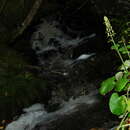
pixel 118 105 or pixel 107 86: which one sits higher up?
pixel 107 86

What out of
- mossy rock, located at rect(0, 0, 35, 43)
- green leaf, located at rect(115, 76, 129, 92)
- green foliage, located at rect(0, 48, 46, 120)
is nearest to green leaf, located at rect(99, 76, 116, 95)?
green leaf, located at rect(115, 76, 129, 92)

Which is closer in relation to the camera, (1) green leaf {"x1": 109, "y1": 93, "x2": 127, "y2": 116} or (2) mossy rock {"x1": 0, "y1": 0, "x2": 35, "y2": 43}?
(1) green leaf {"x1": 109, "y1": 93, "x2": 127, "y2": 116}

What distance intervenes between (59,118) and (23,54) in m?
3.57

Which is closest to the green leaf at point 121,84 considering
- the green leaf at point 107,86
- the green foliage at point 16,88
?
the green leaf at point 107,86

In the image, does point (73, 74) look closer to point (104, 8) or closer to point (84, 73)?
point (84, 73)

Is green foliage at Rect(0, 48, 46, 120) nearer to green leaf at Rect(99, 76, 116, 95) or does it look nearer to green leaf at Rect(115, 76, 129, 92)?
green leaf at Rect(99, 76, 116, 95)

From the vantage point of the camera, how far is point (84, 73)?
224 inches

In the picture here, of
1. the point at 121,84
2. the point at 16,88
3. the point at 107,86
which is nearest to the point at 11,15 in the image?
A: the point at 16,88

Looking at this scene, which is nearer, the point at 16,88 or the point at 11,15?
the point at 16,88

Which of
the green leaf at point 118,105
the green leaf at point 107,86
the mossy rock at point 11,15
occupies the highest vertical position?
the mossy rock at point 11,15

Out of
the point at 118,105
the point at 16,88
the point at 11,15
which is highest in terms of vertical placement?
the point at 11,15

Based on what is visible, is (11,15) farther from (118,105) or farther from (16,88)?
(118,105)

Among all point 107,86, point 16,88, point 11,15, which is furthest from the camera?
point 11,15

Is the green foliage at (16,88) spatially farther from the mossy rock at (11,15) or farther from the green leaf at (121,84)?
the green leaf at (121,84)
